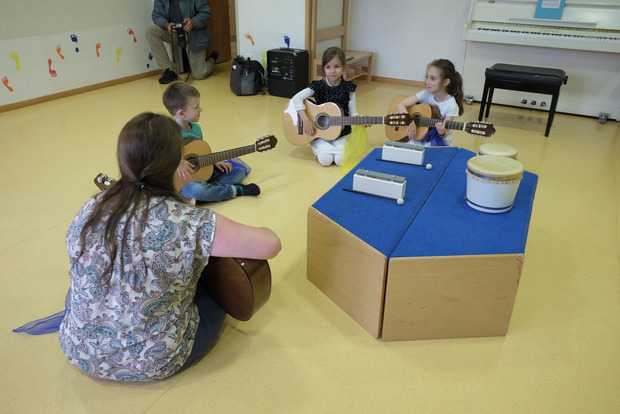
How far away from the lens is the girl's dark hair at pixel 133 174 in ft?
3.98

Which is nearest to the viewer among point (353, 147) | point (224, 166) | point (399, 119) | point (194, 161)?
point (194, 161)

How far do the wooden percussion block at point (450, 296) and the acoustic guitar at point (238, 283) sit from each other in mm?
429

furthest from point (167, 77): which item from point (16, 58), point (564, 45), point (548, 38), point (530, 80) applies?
point (564, 45)

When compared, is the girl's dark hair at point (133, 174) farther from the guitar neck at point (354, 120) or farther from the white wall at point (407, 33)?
the white wall at point (407, 33)

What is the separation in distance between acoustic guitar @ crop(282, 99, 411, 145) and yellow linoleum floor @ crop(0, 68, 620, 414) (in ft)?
0.77

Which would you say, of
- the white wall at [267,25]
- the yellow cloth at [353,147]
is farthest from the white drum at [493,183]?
the white wall at [267,25]

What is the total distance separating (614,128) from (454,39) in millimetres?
1777

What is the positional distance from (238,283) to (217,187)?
1.20 meters

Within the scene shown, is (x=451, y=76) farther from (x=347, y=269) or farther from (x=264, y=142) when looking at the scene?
(x=347, y=269)

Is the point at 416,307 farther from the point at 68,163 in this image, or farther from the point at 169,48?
the point at 169,48

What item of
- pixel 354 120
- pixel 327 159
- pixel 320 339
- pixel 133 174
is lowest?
pixel 320 339

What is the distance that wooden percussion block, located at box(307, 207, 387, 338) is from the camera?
5.35 ft

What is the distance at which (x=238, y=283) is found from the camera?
1.53 metres

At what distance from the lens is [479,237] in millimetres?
1647
